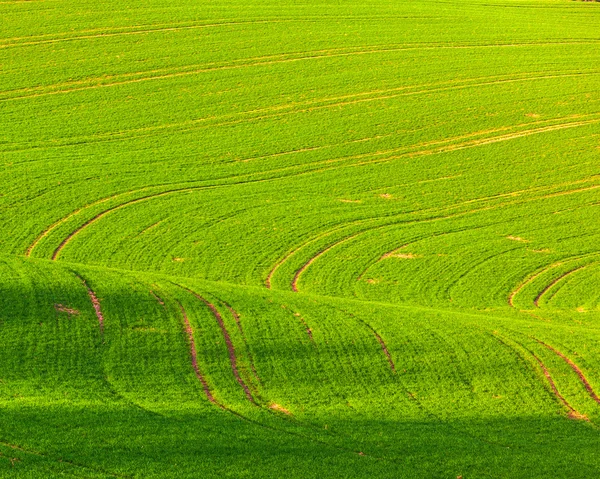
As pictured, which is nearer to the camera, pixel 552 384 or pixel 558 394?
pixel 558 394

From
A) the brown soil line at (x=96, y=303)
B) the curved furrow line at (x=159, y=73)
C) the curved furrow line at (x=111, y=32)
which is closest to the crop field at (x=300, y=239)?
the brown soil line at (x=96, y=303)

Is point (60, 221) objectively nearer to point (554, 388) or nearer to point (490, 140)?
point (554, 388)

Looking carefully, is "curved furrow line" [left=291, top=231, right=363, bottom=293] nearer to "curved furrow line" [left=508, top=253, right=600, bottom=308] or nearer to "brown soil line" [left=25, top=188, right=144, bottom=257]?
"curved furrow line" [left=508, top=253, right=600, bottom=308]

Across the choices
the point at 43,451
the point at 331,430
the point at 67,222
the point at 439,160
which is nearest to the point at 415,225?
the point at 439,160

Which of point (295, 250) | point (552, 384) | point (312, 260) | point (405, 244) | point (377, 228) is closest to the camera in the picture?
point (552, 384)

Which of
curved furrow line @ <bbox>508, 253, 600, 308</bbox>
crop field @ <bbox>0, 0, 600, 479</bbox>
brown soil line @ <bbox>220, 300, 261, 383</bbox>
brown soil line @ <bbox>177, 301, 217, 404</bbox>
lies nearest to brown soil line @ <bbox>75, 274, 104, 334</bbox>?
crop field @ <bbox>0, 0, 600, 479</bbox>

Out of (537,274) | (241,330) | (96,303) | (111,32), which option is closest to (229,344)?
(241,330)

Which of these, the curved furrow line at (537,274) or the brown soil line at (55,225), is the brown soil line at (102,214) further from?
the curved furrow line at (537,274)

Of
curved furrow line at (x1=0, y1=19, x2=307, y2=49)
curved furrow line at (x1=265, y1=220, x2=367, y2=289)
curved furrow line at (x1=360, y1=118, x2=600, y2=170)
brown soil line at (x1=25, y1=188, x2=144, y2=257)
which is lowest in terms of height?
curved furrow line at (x1=265, y1=220, x2=367, y2=289)

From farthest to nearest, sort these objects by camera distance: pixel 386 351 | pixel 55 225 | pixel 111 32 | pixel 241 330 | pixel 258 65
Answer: pixel 111 32, pixel 258 65, pixel 55 225, pixel 241 330, pixel 386 351
